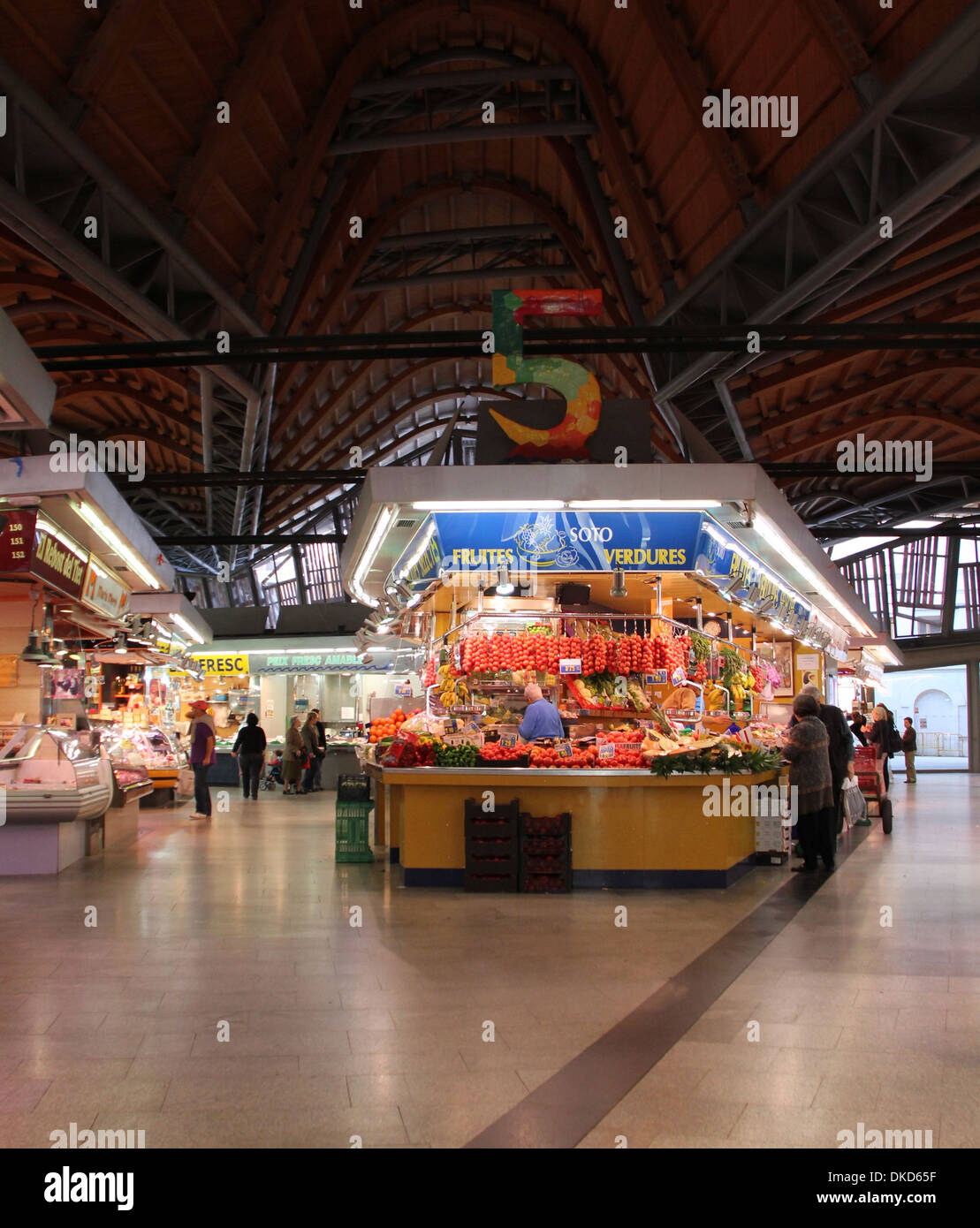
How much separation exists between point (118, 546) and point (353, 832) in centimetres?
387

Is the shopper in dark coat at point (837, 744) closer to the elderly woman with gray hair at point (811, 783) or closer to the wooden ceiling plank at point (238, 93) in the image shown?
the elderly woman with gray hair at point (811, 783)

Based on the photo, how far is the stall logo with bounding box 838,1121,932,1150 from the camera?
3.28 metres

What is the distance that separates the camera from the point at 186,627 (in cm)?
1841

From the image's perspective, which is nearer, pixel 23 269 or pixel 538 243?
pixel 23 269

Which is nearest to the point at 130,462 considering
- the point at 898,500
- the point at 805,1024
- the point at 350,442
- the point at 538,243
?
the point at 350,442

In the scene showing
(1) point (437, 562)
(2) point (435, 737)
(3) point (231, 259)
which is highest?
(3) point (231, 259)

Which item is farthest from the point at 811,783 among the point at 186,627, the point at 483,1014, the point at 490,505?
the point at 186,627

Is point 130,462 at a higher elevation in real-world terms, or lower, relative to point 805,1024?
higher

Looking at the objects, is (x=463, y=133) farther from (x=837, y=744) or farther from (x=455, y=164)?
(x=837, y=744)

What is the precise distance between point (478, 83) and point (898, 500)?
17.6 metres

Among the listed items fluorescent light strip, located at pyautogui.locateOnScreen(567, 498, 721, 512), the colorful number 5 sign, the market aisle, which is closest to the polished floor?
the market aisle

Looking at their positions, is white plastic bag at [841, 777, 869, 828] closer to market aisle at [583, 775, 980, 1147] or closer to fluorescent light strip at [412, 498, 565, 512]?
market aisle at [583, 775, 980, 1147]
